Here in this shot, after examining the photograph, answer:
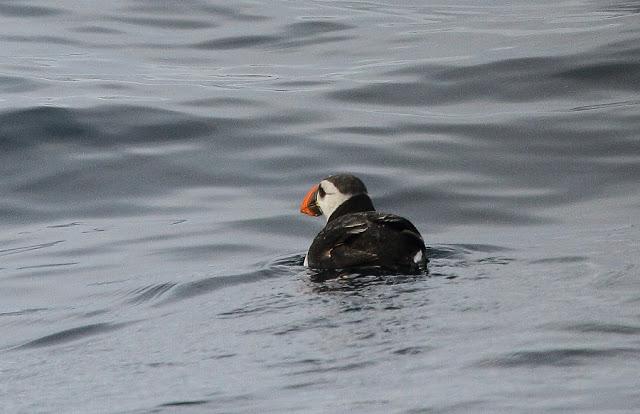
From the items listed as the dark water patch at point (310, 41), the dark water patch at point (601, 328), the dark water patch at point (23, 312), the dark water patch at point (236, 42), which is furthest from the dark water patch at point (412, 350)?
the dark water patch at point (236, 42)

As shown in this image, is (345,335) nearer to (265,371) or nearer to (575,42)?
(265,371)

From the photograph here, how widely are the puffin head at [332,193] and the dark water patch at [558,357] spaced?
140 inches

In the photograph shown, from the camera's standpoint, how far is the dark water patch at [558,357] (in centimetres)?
616

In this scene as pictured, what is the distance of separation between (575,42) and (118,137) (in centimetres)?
653

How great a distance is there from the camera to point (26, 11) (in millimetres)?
24547

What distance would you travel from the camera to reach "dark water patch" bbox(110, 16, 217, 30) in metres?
23.2

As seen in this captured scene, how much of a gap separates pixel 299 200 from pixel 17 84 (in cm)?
676

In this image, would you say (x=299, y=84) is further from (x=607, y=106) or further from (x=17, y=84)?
(x=607, y=106)

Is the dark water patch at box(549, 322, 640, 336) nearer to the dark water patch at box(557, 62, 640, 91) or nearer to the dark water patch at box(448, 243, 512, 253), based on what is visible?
the dark water patch at box(448, 243, 512, 253)

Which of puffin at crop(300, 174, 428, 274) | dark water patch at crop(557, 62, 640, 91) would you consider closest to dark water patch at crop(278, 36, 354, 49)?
dark water patch at crop(557, 62, 640, 91)

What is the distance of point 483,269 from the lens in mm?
8789

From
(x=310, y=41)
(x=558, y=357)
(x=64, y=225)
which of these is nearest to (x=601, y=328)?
(x=558, y=357)

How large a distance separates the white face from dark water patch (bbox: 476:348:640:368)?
11.8ft

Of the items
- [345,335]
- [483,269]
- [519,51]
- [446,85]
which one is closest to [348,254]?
[483,269]
